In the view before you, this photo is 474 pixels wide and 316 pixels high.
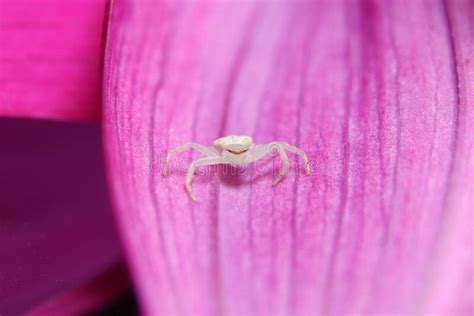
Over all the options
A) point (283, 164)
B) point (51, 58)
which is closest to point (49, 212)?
point (51, 58)


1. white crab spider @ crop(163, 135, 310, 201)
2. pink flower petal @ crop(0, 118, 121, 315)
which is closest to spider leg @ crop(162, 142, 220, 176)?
white crab spider @ crop(163, 135, 310, 201)

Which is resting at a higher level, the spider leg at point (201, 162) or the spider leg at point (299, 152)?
the spider leg at point (299, 152)

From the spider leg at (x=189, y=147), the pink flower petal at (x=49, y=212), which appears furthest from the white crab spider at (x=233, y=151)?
the pink flower petal at (x=49, y=212)

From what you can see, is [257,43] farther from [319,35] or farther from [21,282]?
[21,282]

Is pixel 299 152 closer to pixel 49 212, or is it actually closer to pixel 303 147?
pixel 303 147

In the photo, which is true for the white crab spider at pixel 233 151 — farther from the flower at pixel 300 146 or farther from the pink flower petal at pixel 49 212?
the pink flower petal at pixel 49 212

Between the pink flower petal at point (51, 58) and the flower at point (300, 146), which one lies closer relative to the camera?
the flower at point (300, 146)
